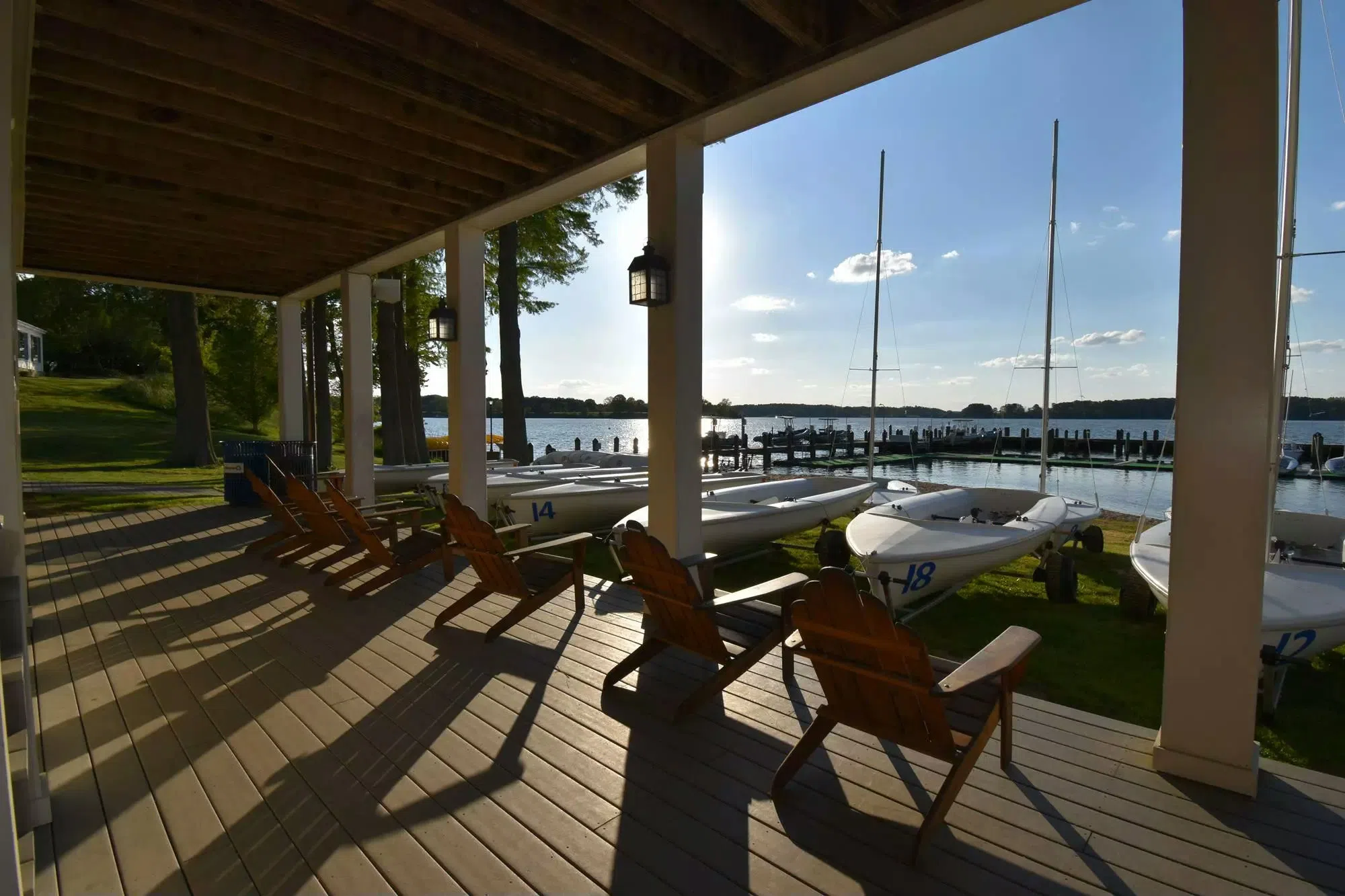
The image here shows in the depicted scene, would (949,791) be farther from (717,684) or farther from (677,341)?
(677,341)

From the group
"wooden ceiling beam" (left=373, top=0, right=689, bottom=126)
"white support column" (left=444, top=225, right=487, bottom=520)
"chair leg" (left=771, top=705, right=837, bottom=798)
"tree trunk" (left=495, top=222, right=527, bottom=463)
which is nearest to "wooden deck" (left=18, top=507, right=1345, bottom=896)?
"chair leg" (left=771, top=705, right=837, bottom=798)

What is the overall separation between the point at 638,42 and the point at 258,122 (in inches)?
93.4

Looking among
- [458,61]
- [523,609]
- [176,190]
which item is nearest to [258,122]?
[458,61]

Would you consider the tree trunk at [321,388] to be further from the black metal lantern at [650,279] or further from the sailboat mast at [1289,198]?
the sailboat mast at [1289,198]

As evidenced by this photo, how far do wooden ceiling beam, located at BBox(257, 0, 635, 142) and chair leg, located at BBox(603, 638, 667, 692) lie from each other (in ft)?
9.43

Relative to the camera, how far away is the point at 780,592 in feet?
9.78

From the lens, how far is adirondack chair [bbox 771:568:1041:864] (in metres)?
1.93

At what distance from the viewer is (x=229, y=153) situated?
425 cm

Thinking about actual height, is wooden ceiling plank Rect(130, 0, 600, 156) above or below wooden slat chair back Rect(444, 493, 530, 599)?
above

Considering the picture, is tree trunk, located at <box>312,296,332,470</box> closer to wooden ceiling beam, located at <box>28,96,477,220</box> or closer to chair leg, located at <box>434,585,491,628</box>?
wooden ceiling beam, located at <box>28,96,477,220</box>

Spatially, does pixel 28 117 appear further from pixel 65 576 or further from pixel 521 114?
pixel 65 576

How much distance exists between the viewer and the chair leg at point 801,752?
218cm

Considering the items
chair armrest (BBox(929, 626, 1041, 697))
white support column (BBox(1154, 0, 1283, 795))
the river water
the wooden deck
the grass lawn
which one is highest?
white support column (BBox(1154, 0, 1283, 795))

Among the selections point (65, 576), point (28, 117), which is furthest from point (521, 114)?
point (65, 576)
